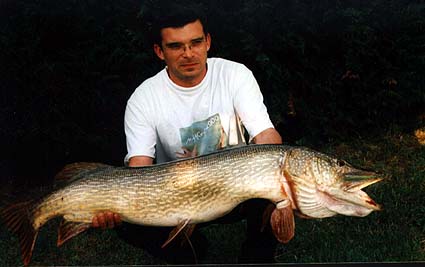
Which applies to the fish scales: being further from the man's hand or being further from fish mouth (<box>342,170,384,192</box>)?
fish mouth (<box>342,170,384,192</box>)

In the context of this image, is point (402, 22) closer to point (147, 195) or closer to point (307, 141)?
point (307, 141)

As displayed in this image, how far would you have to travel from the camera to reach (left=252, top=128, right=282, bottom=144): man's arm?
2.63 m

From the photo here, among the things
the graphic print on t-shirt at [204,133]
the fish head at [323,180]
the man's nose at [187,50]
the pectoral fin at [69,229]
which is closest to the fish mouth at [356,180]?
the fish head at [323,180]

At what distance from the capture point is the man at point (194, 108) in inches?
105

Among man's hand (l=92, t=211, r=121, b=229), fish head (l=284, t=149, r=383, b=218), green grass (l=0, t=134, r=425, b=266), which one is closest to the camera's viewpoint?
fish head (l=284, t=149, r=383, b=218)

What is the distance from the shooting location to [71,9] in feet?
8.90

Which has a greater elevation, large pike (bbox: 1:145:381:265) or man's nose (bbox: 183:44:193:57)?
man's nose (bbox: 183:44:193:57)

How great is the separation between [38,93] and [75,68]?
7.4 inches

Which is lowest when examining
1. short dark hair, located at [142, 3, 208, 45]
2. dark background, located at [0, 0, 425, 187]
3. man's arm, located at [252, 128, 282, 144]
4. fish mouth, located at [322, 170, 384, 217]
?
fish mouth, located at [322, 170, 384, 217]

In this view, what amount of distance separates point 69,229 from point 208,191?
0.56 meters

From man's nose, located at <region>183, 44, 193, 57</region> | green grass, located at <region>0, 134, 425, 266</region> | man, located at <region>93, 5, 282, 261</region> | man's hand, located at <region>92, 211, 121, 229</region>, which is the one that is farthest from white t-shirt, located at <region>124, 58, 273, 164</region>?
green grass, located at <region>0, 134, 425, 266</region>

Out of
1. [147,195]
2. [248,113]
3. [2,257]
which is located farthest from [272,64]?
[2,257]

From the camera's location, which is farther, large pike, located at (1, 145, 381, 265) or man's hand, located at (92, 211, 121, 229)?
man's hand, located at (92, 211, 121, 229)

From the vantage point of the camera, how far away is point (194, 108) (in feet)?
8.84
